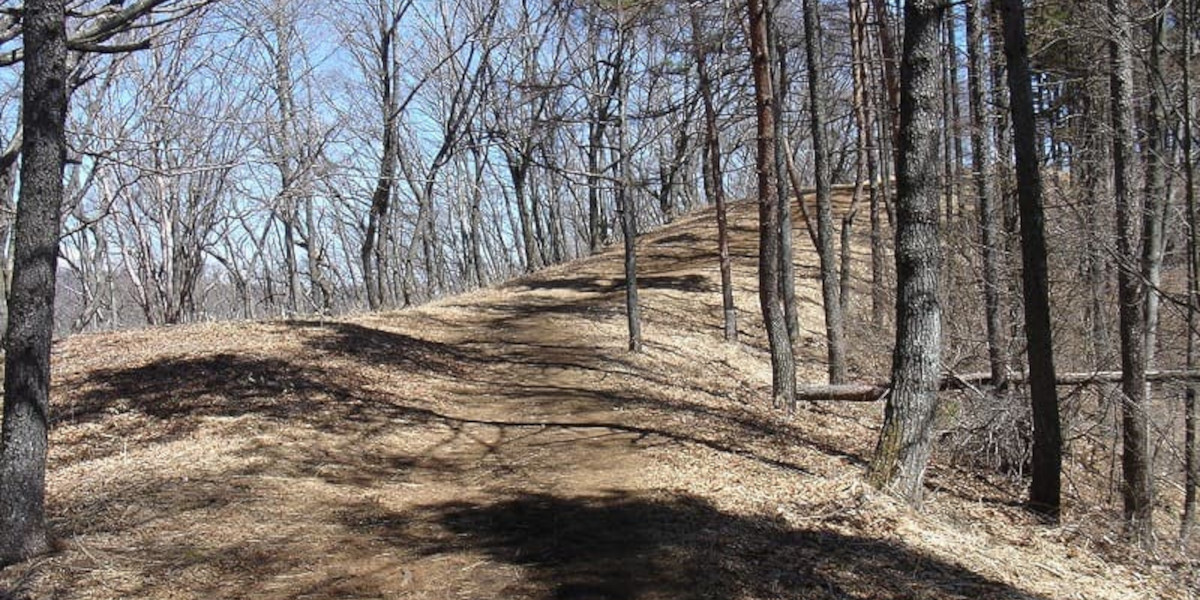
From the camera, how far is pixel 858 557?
597cm

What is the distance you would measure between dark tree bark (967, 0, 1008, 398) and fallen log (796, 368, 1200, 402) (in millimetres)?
273

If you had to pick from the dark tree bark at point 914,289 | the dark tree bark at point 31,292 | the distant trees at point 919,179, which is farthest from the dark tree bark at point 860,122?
the dark tree bark at point 31,292

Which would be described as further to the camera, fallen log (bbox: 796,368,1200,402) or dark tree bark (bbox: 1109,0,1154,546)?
fallen log (bbox: 796,368,1200,402)

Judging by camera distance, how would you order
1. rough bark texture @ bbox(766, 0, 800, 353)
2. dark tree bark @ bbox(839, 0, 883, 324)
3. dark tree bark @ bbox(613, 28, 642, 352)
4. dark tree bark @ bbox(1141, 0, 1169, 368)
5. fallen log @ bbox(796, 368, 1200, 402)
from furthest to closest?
dark tree bark @ bbox(839, 0, 883, 324)
rough bark texture @ bbox(766, 0, 800, 353)
dark tree bark @ bbox(613, 28, 642, 352)
fallen log @ bbox(796, 368, 1200, 402)
dark tree bark @ bbox(1141, 0, 1169, 368)

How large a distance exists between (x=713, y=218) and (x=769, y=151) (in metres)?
21.2

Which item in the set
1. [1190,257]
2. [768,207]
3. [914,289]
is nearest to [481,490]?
[914,289]

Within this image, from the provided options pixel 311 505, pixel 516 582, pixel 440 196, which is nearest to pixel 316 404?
pixel 311 505

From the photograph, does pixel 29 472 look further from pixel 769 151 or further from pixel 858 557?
pixel 769 151

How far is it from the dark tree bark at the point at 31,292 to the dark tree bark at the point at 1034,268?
757cm

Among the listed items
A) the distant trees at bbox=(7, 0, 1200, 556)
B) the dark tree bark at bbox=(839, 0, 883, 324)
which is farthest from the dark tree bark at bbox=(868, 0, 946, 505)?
the dark tree bark at bbox=(839, 0, 883, 324)

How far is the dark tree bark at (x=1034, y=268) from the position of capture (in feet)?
25.9

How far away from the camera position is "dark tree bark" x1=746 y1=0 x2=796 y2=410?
33.6 feet

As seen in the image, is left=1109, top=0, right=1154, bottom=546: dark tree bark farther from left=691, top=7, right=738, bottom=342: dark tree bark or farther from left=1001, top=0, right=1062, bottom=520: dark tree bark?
left=691, top=7, right=738, bottom=342: dark tree bark

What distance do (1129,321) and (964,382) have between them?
187 centimetres
